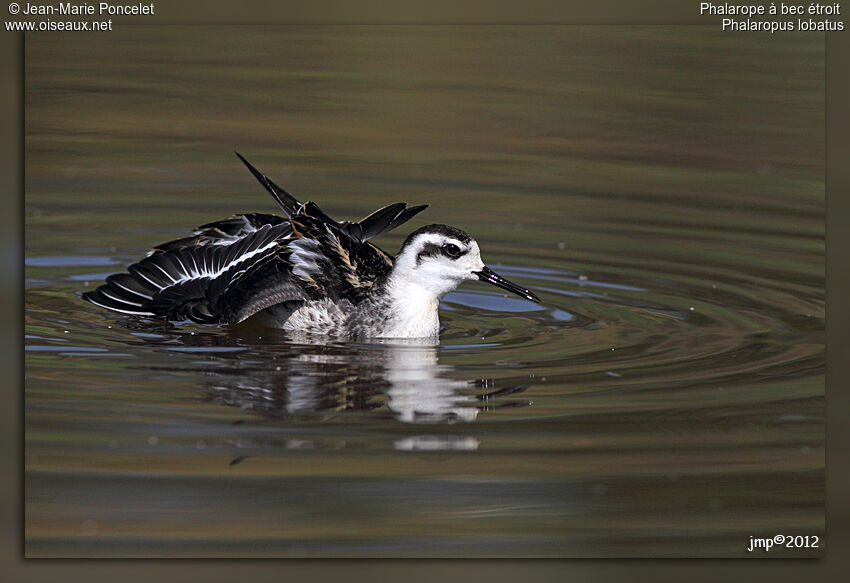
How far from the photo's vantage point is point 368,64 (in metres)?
19.8

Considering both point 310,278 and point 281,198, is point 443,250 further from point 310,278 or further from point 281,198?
point 281,198

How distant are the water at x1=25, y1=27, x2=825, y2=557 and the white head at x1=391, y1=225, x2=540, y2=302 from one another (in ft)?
1.75

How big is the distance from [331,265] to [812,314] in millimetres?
4330

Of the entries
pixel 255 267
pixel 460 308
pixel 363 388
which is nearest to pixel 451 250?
pixel 460 308

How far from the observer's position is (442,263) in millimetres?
13352

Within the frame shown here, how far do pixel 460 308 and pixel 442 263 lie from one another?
4.68ft

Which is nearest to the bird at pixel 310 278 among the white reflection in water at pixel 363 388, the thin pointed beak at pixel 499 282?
the thin pointed beak at pixel 499 282

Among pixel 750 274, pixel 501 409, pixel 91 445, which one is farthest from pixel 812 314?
pixel 91 445

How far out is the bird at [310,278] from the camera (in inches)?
527

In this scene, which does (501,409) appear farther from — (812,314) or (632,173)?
(632,173)

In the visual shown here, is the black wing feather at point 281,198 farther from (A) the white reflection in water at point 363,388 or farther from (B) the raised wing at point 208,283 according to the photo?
(A) the white reflection in water at point 363,388

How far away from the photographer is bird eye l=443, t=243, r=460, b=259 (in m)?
13.3

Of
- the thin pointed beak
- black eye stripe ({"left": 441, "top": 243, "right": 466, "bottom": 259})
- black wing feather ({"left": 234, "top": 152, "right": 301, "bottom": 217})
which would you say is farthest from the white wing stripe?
the thin pointed beak

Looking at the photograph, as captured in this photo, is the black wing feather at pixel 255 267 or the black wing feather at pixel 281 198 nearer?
the black wing feather at pixel 255 267
